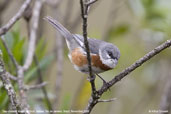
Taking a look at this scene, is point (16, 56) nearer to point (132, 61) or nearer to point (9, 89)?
point (9, 89)

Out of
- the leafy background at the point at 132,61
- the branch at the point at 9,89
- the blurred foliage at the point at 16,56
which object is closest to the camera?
the branch at the point at 9,89

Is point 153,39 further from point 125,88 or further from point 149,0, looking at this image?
point 125,88

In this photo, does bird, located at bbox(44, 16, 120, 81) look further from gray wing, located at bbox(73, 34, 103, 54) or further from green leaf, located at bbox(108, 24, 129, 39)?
green leaf, located at bbox(108, 24, 129, 39)

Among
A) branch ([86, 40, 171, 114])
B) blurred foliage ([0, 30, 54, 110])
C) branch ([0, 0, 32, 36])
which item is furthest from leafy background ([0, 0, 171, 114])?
branch ([86, 40, 171, 114])

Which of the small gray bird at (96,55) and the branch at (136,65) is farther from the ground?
the branch at (136,65)

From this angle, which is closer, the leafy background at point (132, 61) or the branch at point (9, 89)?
the branch at point (9, 89)

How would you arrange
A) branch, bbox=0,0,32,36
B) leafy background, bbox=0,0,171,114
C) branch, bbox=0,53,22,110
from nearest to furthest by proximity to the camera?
branch, bbox=0,53,22,110
branch, bbox=0,0,32,36
leafy background, bbox=0,0,171,114

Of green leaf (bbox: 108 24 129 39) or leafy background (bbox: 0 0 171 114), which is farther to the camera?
green leaf (bbox: 108 24 129 39)

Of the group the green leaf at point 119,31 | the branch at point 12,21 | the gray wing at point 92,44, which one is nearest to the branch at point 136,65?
the gray wing at point 92,44

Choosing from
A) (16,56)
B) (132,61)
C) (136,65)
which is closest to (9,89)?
(136,65)

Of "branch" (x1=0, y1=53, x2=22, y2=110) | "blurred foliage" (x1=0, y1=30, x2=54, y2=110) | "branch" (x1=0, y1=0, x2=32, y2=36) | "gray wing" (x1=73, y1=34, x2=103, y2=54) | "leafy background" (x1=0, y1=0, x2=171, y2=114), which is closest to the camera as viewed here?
"branch" (x1=0, y1=53, x2=22, y2=110)

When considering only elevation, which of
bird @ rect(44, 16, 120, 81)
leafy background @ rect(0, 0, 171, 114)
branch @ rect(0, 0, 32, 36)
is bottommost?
leafy background @ rect(0, 0, 171, 114)

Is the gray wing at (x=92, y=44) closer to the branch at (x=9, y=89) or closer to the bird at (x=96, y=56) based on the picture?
the bird at (x=96, y=56)

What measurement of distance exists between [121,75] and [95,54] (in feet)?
1.85
